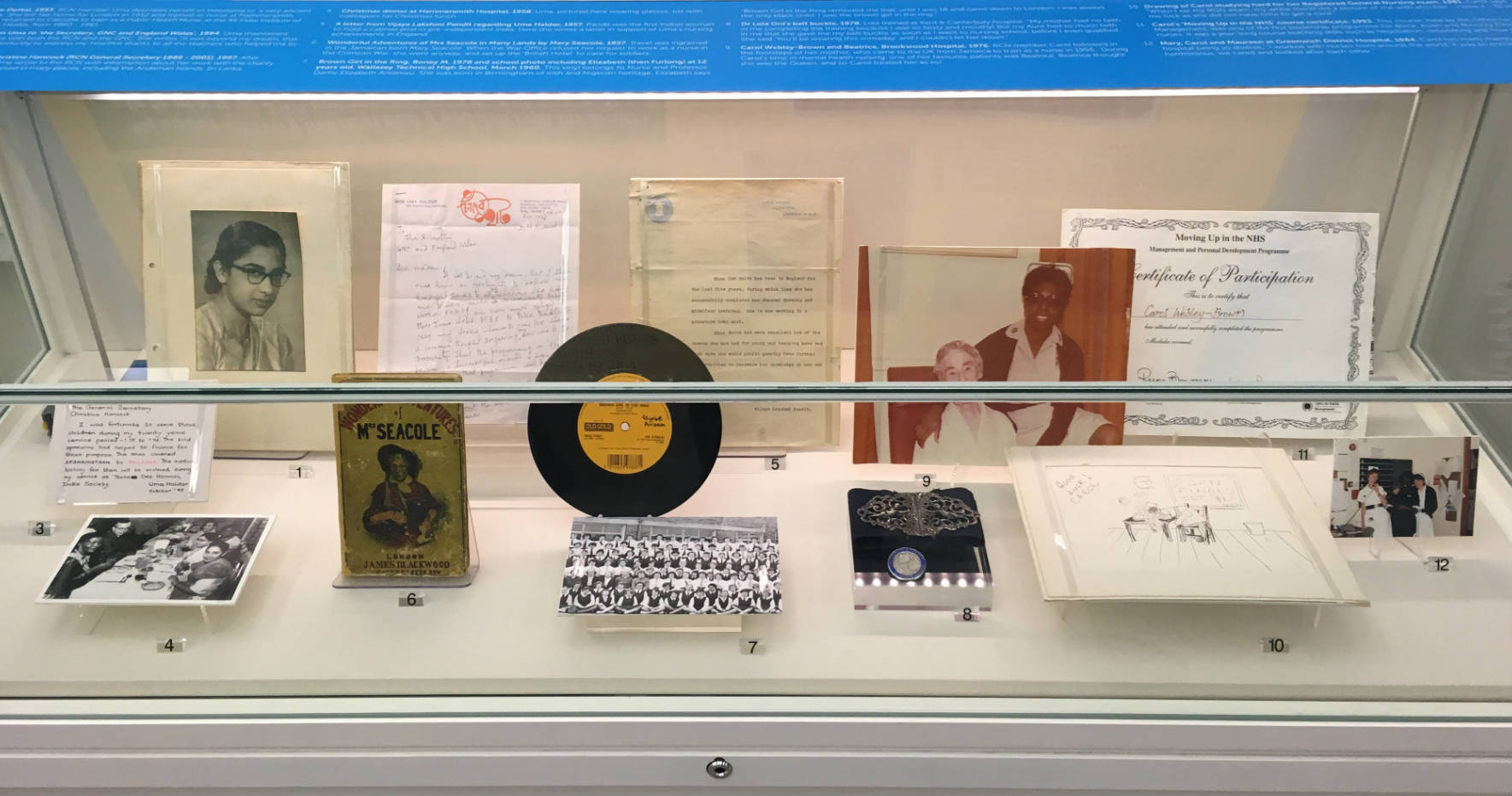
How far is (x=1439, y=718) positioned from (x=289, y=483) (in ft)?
4.90

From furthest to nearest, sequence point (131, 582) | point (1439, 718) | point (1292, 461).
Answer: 1. point (1292, 461)
2. point (131, 582)
3. point (1439, 718)

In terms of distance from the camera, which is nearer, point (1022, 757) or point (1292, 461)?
point (1022, 757)

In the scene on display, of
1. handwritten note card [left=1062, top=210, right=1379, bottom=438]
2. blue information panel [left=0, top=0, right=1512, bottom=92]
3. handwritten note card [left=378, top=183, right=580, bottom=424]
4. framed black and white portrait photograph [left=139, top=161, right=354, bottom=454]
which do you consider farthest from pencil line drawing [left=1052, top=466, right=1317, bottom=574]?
framed black and white portrait photograph [left=139, top=161, right=354, bottom=454]

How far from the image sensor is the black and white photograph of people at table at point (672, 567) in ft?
3.85

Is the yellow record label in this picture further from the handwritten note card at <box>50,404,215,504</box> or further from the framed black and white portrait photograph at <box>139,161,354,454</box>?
the handwritten note card at <box>50,404,215,504</box>

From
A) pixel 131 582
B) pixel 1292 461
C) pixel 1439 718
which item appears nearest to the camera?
pixel 1439 718

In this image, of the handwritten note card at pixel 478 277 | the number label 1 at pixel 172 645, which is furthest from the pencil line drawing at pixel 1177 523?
the number label 1 at pixel 172 645

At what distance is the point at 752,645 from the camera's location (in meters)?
1.16

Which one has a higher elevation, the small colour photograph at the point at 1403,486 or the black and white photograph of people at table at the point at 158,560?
the small colour photograph at the point at 1403,486

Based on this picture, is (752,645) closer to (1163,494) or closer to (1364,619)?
(1163,494)

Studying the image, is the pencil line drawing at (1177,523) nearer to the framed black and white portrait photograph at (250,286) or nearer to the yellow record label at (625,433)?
the yellow record label at (625,433)

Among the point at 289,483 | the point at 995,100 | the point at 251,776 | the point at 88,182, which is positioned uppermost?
the point at 995,100

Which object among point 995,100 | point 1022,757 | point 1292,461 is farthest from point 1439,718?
point 995,100

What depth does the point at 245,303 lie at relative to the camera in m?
1.26
